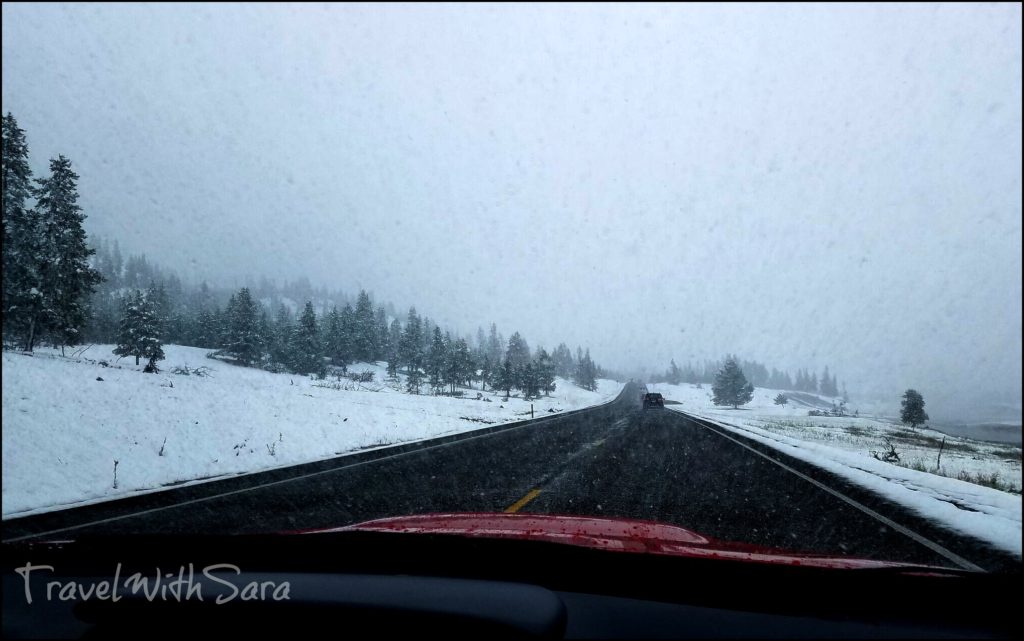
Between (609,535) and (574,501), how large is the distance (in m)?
5.02

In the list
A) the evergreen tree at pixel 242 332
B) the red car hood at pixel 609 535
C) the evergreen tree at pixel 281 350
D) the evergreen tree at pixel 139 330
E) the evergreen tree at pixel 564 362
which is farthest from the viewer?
the evergreen tree at pixel 564 362

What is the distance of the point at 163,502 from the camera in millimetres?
8516

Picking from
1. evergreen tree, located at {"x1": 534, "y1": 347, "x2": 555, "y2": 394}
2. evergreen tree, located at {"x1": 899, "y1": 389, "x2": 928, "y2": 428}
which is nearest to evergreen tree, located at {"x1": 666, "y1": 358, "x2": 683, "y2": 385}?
evergreen tree, located at {"x1": 534, "y1": 347, "x2": 555, "y2": 394}

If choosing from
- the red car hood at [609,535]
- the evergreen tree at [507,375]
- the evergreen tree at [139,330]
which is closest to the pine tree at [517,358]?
the evergreen tree at [507,375]

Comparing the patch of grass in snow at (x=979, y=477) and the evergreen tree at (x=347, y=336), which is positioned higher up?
the evergreen tree at (x=347, y=336)

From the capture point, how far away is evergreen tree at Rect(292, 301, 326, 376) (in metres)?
63.5

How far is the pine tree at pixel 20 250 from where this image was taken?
74.6 ft

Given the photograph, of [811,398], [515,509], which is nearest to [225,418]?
[515,509]

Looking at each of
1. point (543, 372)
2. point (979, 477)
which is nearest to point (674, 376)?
point (543, 372)

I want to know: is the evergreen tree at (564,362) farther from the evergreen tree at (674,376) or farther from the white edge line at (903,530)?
the white edge line at (903,530)

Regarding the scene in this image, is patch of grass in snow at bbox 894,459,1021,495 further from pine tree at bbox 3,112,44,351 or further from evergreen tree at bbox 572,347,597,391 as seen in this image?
evergreen tree at bbox 572,347,597,391

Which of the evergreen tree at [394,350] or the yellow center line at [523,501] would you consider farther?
the evergreen tree at [394,350]

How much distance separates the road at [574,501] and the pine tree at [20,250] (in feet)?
68.6

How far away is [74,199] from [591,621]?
31448 millimetres
